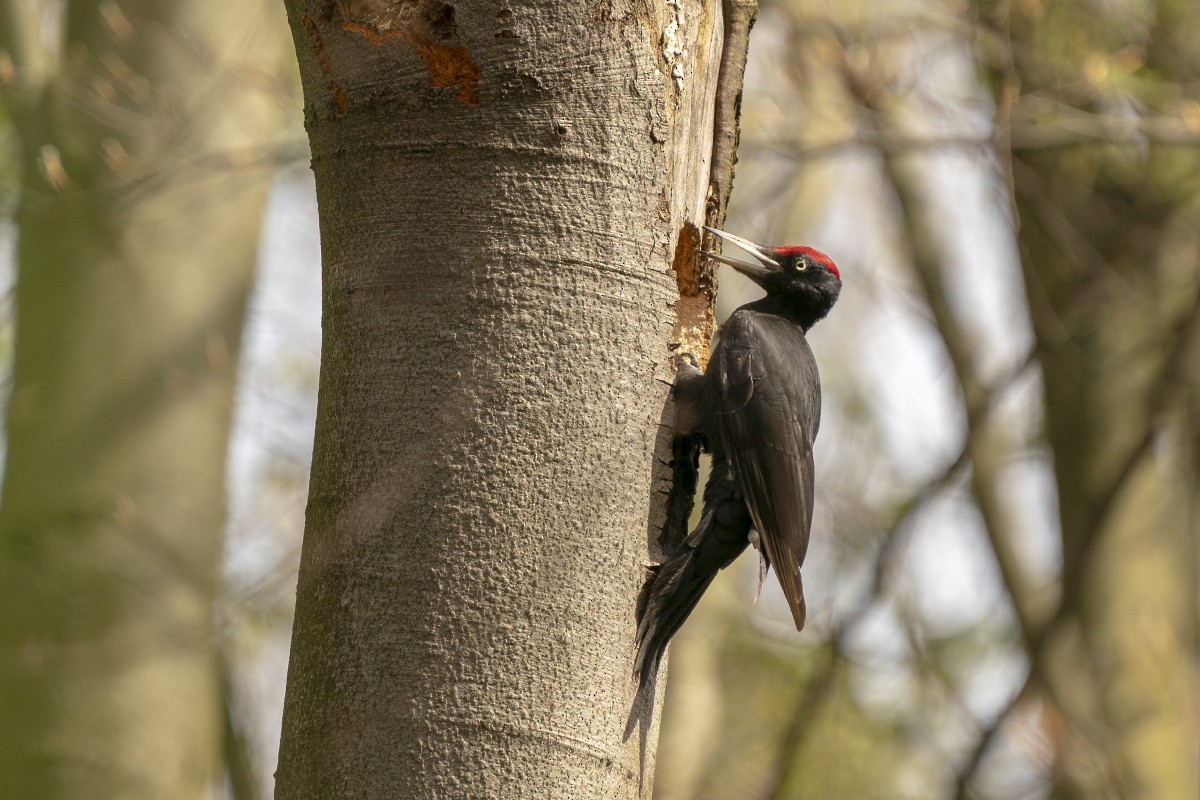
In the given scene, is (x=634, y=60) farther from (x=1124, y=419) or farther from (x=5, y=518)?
(x=1124, y=419)

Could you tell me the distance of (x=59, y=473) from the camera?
461 centimetres

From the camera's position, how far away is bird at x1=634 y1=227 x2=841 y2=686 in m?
1.98

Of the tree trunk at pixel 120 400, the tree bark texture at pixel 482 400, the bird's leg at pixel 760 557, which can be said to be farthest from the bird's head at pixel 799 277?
the tree trunk at pixel 120 400

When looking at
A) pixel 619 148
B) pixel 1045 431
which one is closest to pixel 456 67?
pixel 619 148

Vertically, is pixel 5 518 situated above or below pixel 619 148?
below

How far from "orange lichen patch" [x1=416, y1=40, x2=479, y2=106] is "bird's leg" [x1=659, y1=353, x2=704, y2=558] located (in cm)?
58

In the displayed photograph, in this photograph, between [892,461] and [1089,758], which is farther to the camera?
[892,461]

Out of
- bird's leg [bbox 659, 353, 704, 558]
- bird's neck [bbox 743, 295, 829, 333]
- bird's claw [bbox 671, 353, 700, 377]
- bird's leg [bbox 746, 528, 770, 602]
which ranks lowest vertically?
bird's leg [bbox 746, 528, 770, 602]

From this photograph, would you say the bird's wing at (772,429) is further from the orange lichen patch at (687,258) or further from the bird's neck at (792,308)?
the bird's neck at (792,308)

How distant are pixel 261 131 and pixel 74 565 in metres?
2.15

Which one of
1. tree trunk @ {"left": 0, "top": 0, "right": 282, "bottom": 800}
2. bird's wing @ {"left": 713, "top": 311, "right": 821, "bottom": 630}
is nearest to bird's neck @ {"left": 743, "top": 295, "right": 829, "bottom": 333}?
bird's wing @ {"left": 713, "top": 311, "right": 821, "bottom": 630}

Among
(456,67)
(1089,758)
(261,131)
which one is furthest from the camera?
(261,131)

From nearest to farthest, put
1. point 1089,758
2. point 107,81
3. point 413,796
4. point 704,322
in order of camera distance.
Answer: point 413,796 → point 704,322 → point 1089,758 → point 107,81

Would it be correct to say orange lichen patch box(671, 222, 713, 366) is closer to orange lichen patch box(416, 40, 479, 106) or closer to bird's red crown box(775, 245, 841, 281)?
orange lichen patch box(416, 40, 479, 106)
